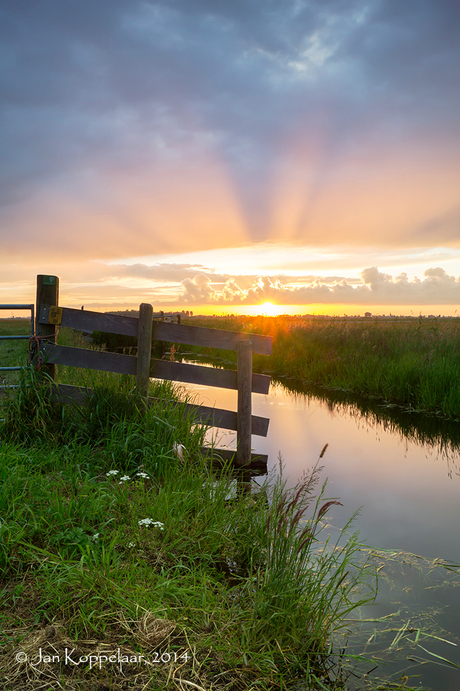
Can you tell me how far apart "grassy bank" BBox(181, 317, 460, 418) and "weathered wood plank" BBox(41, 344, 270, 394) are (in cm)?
613

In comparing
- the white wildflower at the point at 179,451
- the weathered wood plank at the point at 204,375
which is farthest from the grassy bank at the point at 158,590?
the weathered wood plank at the point at 204,375

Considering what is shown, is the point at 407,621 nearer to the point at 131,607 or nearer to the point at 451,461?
the point at 131,607

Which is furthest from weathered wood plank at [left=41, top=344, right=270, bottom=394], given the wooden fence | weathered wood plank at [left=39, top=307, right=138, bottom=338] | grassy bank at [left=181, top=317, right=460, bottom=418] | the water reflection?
grassy bank at [left=181, top=317, right=460, bottom=418]

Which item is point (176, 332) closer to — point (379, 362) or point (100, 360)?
point (100, 360)

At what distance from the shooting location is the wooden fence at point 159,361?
20.7 feet

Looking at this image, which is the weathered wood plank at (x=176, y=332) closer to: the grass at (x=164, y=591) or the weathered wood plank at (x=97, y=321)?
the weathered wood plank at (x=97, y=321)

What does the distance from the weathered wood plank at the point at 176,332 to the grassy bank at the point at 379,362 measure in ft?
19.6

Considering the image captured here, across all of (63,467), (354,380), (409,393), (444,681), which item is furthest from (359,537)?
(354,380)

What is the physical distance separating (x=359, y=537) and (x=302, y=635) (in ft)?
6.68

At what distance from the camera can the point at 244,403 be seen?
636cm

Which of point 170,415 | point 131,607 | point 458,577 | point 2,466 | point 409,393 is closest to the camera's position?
point 131,607

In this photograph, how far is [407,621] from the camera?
3.41m

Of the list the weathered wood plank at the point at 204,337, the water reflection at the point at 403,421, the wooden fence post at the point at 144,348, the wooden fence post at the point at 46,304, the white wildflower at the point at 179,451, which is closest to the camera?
the white wildflower at the point at 179,451

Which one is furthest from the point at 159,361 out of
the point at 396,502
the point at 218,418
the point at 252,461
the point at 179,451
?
the point at 396,502
